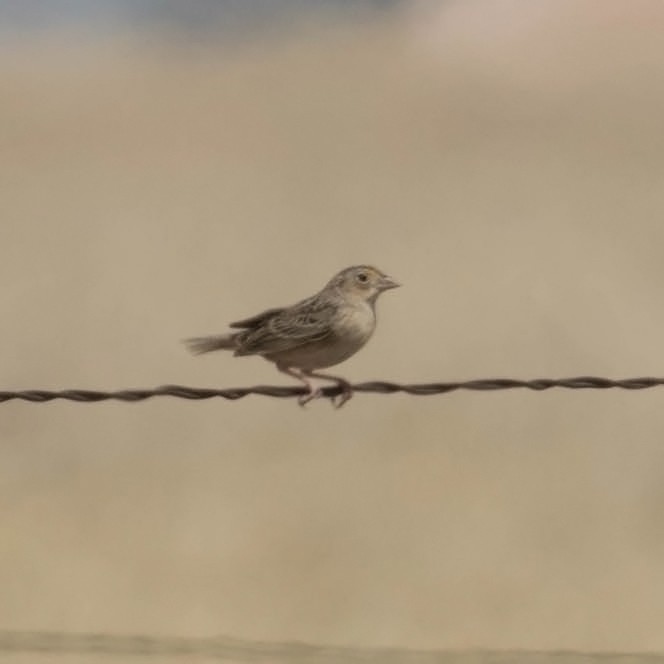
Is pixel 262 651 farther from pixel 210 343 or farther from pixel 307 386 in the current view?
pixel 307 386

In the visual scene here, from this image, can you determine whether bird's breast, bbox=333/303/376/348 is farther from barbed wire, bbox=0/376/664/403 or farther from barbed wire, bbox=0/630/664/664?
barbed wire, bbox=0/630/664/664

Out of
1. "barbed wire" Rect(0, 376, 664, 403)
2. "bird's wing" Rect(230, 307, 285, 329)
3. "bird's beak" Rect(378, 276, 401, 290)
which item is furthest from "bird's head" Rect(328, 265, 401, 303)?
"barbed wire" Rect(0, 376, 664, 403)

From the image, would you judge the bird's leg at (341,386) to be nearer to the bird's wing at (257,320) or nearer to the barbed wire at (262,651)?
the bird's wing at (257,320)

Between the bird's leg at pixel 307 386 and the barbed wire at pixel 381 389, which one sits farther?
the bird's leg at pixel 307 386

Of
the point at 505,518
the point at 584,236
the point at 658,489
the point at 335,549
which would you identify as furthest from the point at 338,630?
the point at 584,236

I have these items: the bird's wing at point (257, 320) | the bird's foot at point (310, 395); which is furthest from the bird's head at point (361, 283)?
the bird's foot at point (310, 395)

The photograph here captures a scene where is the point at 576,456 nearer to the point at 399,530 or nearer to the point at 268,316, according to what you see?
the point at 399,530

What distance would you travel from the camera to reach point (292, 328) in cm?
638

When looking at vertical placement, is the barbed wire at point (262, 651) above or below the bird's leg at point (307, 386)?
below

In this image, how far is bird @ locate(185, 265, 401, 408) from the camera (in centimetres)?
636

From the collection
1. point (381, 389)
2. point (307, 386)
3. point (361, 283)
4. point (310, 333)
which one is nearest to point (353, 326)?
point (310, 333)

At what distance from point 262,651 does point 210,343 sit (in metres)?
7.51

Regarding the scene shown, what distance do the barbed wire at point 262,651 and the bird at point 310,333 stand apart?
710 cm

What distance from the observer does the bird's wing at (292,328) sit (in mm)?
6355
